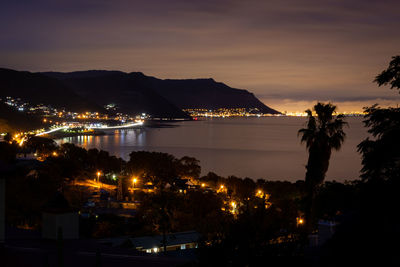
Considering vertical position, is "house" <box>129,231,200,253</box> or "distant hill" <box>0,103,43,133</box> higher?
"distant hill" <box>0,103,43,133</box>

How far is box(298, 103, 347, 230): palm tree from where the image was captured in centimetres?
1611

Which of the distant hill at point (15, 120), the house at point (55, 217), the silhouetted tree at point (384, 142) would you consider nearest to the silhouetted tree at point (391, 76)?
the silhouetted tree at point (384, 142)

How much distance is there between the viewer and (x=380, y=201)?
7508 millimetres

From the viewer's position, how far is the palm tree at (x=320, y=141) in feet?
52.9

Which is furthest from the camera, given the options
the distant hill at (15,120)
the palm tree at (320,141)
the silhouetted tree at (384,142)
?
the distant hill at (15,120)

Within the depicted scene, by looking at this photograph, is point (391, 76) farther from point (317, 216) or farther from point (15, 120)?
point (15, 120)

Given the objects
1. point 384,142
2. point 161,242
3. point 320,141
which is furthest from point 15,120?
point 384,142

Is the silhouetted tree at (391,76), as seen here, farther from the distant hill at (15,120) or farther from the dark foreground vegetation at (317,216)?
the distant hill at (15,120)

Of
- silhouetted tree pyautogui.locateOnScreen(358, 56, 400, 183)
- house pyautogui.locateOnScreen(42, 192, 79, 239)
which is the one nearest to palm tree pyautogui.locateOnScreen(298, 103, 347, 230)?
silhouetted tree pyautogui.locateOnScreen(358, 56, 400, 183)

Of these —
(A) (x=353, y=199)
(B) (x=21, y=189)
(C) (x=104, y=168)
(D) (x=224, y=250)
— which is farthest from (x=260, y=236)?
(C) (x=104, y=168)

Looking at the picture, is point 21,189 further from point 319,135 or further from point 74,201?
point 319,135

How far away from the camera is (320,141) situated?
54.1 feet

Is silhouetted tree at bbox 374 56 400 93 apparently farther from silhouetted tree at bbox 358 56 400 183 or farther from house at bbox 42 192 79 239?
house at bbox 42 192 79 239

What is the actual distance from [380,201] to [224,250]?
9.77ft
